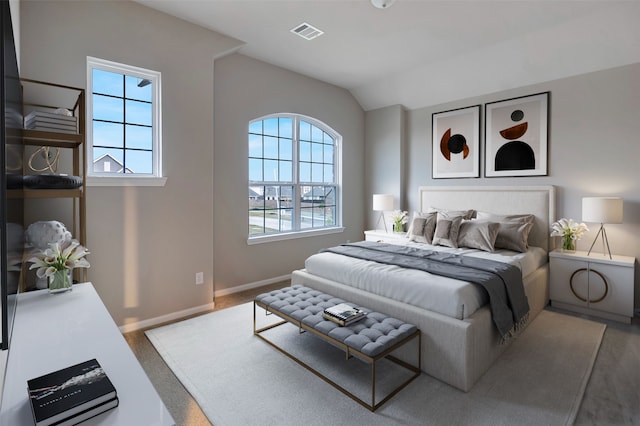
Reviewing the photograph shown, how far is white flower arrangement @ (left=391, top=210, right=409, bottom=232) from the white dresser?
3.97m

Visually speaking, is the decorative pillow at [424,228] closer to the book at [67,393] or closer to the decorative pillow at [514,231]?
the decorative pillow at [514,231]

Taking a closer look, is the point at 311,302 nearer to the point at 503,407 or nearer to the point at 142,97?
the point at 503,407

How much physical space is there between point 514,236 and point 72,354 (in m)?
3.84

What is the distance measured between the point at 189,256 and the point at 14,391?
243cm

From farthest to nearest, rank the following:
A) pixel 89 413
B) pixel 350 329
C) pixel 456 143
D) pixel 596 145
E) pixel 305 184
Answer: pixel 305 184
pixel 456 143
pixel 596 145
pixel 350 329
pixel 89 413

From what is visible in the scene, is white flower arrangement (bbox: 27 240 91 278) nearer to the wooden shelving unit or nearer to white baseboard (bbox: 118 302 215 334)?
the wooden shelving unit

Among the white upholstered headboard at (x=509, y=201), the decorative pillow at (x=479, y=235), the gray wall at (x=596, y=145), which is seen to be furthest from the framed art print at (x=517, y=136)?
the decorative pillow at (x=479, y=235)

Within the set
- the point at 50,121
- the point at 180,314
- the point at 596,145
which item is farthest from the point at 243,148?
the point at 596,145

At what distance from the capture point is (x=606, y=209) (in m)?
3.18

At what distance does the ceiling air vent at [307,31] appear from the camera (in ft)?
11.0

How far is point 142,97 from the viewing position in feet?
10.2

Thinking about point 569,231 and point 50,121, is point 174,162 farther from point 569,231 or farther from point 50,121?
point 569,231

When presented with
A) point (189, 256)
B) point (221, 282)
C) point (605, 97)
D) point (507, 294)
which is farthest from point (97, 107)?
point (605, 97)

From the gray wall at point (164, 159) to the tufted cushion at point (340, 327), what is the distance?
1.13m
